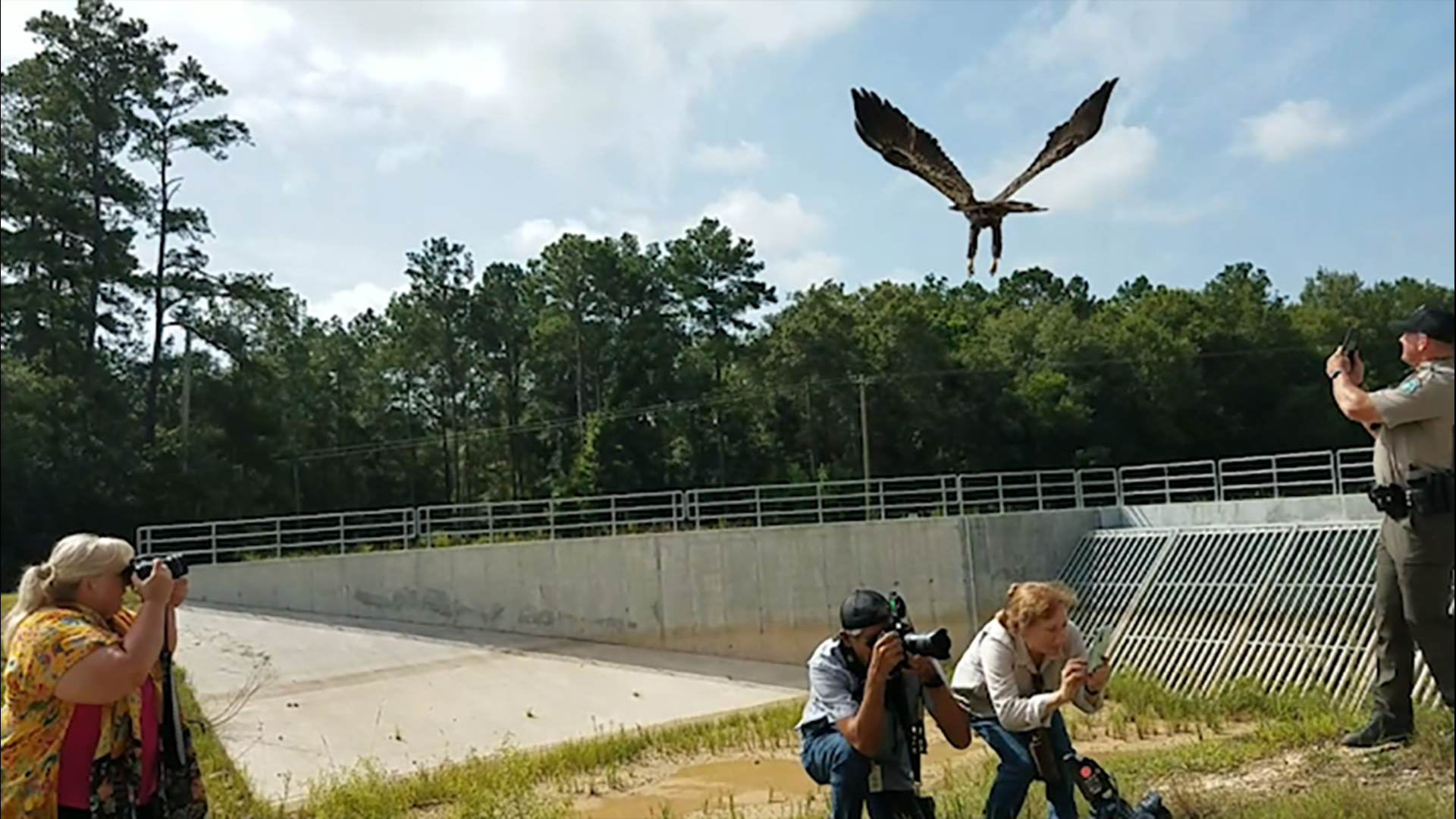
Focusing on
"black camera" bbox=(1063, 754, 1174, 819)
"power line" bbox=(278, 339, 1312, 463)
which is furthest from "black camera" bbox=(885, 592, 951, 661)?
"power line" bbox=(278, 339, 1312, 463)

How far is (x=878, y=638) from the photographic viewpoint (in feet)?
13.1

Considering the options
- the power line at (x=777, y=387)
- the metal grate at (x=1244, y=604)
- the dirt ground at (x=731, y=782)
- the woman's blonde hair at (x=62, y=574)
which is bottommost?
the dirt ground at (x=731, y=782)

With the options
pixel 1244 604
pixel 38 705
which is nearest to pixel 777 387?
pixel 1244 604

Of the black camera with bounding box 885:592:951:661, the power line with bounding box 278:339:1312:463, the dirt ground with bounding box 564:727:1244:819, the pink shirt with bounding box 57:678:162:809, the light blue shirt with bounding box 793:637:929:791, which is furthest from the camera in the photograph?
the power line with bounding box 278:339:1312:463

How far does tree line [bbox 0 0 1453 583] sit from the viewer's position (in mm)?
30359

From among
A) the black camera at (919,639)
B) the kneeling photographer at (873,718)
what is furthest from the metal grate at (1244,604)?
the black camera at (919,639)

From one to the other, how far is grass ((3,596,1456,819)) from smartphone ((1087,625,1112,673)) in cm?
96

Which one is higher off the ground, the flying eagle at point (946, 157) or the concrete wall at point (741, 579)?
the flying eagle at point (946, 157)

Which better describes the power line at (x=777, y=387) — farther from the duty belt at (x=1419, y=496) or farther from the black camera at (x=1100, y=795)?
the duty belt at (x=1419, y=496)

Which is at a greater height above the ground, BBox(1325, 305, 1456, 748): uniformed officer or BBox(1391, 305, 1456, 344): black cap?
BBox(1391, 305, 1456, 344): black cap

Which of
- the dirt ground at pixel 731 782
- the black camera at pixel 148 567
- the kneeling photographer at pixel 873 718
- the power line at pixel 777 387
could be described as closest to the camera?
the black camera at pixel 148 567

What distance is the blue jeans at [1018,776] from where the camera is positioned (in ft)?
13.8

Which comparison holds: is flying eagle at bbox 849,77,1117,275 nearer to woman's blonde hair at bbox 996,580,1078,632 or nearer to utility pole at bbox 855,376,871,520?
woman's blonde hair at bbox 996,580,1078,632

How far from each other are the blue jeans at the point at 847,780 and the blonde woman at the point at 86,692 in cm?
202
